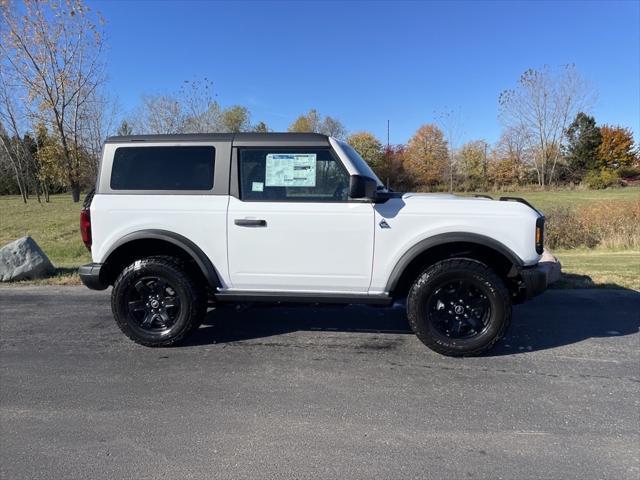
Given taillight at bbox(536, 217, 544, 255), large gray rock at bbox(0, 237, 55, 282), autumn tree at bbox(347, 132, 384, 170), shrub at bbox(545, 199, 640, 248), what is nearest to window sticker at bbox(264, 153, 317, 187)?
taillight at bbox(536, 217, 544, 255)

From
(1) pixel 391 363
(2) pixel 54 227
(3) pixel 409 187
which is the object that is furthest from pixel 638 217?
(3) pixel 409 187

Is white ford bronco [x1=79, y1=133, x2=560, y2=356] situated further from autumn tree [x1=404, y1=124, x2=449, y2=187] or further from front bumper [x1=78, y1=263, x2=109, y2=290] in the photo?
autumn tree [x1=404, y1=124, x2=449, y2=187]

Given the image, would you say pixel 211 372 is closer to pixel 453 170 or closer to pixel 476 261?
pixel 476 261

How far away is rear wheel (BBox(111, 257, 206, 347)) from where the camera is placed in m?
4.36

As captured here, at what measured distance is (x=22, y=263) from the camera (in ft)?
25.1

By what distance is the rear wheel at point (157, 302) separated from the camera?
4355 millimetres

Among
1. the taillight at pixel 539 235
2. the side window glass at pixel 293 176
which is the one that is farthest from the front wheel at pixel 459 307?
the side window glass at pixel 293 176

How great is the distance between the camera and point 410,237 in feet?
13.5

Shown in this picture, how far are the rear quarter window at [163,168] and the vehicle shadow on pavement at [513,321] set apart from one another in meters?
1.59

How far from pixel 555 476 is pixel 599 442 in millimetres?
532

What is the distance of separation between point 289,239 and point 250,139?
1033mm

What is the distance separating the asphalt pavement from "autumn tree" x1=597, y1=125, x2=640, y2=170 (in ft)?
195

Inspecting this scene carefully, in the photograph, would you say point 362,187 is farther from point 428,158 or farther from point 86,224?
point 428,158

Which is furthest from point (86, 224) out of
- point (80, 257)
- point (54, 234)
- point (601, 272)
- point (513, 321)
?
point (54, 234)
